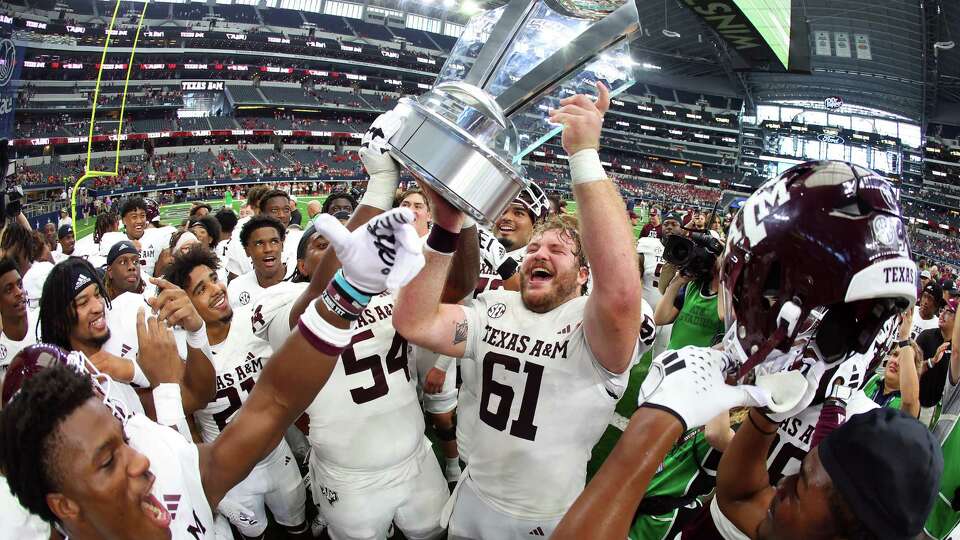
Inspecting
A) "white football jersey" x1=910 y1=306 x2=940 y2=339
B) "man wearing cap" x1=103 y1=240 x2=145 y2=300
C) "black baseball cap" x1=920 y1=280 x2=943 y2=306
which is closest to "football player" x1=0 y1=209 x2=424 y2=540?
"man wearing cap" x1=103 y1=240 x2=145 y2=300

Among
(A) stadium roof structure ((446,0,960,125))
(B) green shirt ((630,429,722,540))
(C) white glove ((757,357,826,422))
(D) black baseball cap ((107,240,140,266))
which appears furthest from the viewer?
(A) stadium roof structure ((446,0,960,125))

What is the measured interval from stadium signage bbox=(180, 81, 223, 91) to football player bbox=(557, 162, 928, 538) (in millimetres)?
53516

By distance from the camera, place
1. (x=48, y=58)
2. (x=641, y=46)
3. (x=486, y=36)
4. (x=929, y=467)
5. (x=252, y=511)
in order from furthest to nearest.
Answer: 1. (x=641, y=46)
2. (x=48, y=58)
3. (x=252, y=511)
4. (x=486, y=36)
5. (x=929, y=467)

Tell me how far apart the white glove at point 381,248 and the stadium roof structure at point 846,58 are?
23302 millimetres

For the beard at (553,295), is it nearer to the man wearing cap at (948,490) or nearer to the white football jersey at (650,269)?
the man wearing cap at (948,490)

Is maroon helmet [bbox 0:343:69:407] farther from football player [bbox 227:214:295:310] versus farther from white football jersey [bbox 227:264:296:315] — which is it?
white football jersey [bbox 227:264:296:315]

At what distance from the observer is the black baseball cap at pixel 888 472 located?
1122mm

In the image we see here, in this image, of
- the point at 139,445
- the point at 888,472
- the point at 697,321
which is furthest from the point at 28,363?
the point at 697,321

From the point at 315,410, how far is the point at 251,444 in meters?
→ 1.16

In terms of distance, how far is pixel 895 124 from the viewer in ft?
157

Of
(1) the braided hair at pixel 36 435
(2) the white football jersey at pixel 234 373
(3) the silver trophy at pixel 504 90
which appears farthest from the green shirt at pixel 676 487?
(1) the braided hair at pixel 36 435

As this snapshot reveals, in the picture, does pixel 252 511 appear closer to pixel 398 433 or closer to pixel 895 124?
pixel 398 433

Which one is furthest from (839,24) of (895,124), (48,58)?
(48,58)

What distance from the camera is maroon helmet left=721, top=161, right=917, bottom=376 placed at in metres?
1.14
